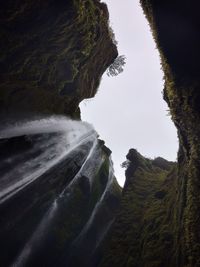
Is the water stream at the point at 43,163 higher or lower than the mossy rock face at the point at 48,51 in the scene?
lower

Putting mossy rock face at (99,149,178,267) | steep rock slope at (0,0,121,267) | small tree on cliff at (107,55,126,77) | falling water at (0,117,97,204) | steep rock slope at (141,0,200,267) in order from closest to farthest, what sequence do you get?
steep rock slope at (141,0,200,267) → falling water at (0,117,97,204) → steep rock slope at (0,0,121,267) → mossy rock face at (99,149,178,267) → small tree on cliff at (107,55,126,77)

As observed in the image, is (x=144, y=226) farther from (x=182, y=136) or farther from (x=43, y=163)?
(x=43, y=163)

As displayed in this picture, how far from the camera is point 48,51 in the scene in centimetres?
1171

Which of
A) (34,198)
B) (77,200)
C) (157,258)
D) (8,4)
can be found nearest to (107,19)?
(8,4)

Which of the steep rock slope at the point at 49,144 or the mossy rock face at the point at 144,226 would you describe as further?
the mossy rock face at the point at 144,226

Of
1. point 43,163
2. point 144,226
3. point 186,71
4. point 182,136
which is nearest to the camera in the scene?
point 186,71

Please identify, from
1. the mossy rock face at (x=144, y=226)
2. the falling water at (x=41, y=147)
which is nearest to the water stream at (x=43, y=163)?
the falling water at (x=41, y=147)

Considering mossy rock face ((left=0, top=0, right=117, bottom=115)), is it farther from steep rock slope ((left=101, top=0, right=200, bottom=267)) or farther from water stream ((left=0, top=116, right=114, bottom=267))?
steep rock slope ((left=101, top=0, right=200, bottom=267))

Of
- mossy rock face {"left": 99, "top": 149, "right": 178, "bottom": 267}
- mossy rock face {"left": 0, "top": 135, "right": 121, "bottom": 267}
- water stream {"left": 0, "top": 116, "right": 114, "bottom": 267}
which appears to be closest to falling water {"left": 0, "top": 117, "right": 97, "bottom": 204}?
water stream {"left": 0, "top": 116, "right": 114, "bottom": 267}

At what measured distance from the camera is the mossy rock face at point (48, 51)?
10.0 metres

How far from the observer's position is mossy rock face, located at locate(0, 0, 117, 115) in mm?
10047

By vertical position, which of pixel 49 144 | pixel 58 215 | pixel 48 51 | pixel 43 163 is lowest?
pixel 58 215

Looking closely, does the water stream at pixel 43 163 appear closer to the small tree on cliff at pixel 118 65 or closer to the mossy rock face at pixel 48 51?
the mossy rock face at pixel 48 51

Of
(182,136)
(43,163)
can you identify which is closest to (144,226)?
(182,136)
